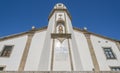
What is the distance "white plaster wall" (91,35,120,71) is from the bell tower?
445cm

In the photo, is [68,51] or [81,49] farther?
[81,49]

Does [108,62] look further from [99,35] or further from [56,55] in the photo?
[56,55]

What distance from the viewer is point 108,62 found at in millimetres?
18547

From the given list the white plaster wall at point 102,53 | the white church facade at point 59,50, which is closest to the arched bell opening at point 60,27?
the white church facade at point 59,50

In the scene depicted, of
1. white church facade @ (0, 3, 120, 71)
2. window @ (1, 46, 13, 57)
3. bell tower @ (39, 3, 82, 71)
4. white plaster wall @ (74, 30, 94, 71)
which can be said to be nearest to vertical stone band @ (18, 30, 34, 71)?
white church facade @ (0, 3, 120, 71)

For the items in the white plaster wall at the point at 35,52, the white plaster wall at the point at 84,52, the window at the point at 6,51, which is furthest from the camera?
the window at the point at 6,51

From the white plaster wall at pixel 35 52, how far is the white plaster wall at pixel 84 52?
538 cm

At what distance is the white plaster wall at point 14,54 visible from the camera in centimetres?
1722

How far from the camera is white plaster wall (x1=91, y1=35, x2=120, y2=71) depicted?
18.1 meters

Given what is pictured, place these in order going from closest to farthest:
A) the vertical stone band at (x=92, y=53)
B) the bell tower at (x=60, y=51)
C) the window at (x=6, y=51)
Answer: the bell tower at (x=60, y=51), the vertical stone band at (x=92, y=53), the window at (x=6, y=51)

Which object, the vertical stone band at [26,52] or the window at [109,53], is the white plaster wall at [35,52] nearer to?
the vertical stone band at [26,52]

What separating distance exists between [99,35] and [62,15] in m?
6.97

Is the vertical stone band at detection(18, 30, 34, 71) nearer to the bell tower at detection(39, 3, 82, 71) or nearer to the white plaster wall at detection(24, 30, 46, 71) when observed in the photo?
the white plaster wall at detection(24, 30, 46, 71)

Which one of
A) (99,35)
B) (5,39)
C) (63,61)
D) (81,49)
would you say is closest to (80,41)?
(81,49)
